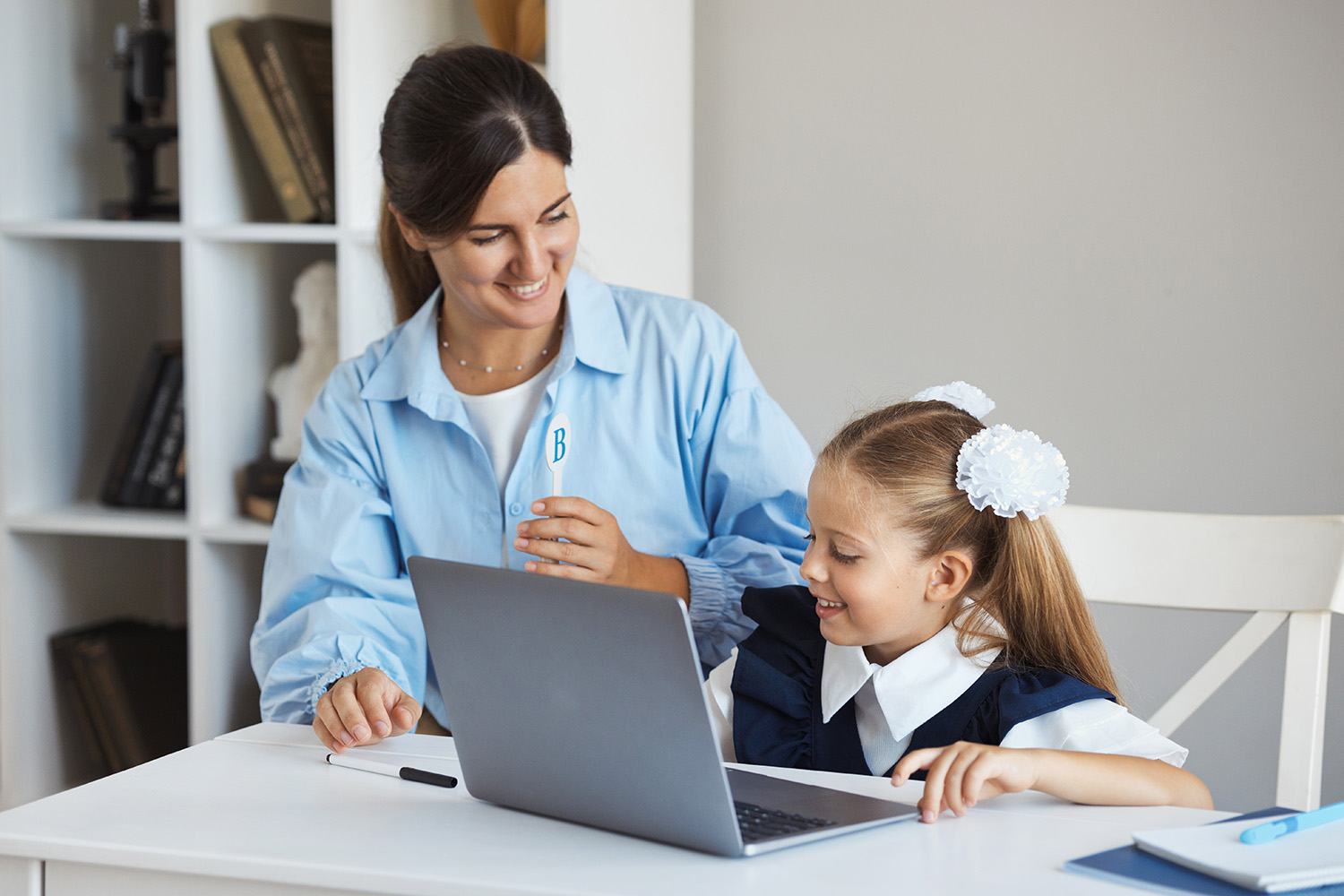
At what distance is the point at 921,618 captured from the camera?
1.11 meters

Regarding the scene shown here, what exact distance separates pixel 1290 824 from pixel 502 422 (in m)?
0.96

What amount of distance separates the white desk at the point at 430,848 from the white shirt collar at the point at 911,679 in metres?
0.14

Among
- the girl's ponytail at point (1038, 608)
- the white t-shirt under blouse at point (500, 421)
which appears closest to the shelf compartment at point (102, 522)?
the white t-shirt under blouse at point (500, 421)

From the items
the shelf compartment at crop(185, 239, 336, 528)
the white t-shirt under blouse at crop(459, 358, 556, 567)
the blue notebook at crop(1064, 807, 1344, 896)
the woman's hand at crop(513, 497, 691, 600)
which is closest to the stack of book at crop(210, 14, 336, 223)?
the shelf compartment at crop(185, 239, 336, 528)

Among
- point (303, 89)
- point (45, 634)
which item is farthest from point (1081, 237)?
point (45, 634)

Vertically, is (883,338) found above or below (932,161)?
below

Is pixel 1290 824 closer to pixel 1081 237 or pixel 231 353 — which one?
pixel 1081 237

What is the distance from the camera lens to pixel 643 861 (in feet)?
2.42

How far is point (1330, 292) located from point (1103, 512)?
74 centimetres

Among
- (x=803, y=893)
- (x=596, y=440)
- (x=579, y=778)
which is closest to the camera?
(x=803, y=893)

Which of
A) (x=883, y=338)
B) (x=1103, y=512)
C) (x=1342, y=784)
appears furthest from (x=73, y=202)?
(x=1342, y=784)

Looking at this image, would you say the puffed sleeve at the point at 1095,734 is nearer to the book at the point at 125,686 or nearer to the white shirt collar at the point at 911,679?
the white shirt collar at the point at 911,679

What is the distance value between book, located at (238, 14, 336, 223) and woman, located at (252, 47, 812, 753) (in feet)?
1.17

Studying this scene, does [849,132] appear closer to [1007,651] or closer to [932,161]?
[932,161]
